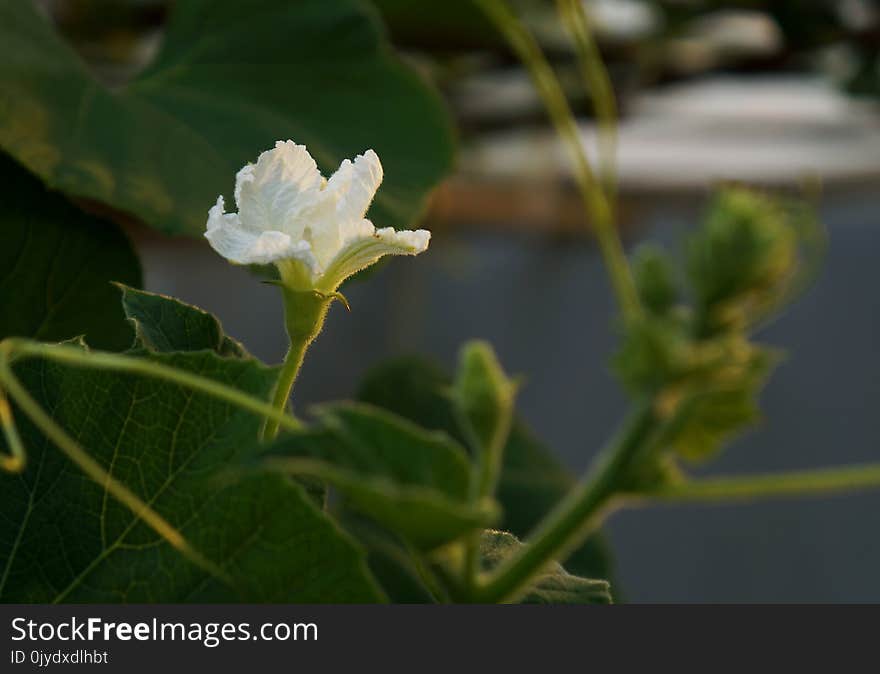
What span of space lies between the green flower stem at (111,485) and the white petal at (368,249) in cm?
4

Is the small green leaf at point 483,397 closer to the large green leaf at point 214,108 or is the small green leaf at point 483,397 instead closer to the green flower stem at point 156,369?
the green flower stem at point 156,369

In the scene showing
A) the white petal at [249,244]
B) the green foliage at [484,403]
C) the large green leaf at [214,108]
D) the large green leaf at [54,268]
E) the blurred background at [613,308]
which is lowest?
the green foliage at [484,403]

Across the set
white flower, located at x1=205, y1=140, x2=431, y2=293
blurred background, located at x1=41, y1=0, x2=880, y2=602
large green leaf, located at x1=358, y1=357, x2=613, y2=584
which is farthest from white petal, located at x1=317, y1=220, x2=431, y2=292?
blurred background, located at x1=41, y1=0, x2=880, y2=602

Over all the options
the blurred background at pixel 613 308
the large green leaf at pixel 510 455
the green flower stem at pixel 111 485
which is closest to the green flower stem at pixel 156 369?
the green flower stem at pixel 111 485

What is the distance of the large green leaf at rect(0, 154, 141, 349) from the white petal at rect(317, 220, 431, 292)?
0.10 meters

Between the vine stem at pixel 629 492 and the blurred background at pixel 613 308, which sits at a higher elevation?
the blurred background at pixel 613 308

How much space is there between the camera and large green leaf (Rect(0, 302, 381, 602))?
0.17 meters

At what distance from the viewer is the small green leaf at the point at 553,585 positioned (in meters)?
0.17

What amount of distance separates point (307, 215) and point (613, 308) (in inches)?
79.2

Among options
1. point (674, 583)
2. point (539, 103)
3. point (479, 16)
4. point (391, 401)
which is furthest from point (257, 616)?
point (674, 583)

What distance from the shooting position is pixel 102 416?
189 millimetres

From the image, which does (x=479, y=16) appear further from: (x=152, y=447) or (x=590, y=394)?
(x=590, y=394)

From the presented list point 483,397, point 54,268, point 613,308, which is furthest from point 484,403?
point 613,308

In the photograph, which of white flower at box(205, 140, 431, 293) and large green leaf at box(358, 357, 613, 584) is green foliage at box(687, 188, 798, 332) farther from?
large green leaf at box(358, 357, 613, 584)
